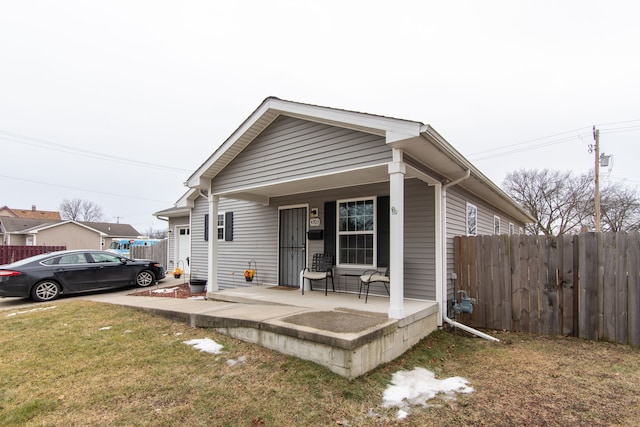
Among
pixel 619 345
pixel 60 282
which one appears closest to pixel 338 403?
pixel 619 345

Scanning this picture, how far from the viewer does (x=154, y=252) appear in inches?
545

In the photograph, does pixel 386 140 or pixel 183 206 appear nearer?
pixel 386 140

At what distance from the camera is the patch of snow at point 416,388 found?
2.93 m

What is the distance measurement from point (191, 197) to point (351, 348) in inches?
347

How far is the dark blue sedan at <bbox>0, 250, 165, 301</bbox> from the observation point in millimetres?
7531

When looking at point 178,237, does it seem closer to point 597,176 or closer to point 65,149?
point 65,149

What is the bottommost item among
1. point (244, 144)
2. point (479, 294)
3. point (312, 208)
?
point (479, 294)

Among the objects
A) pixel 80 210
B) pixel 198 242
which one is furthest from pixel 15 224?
pixel 198 242

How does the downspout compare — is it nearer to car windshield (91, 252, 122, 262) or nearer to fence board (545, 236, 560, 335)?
fence board (545, 236, 560, 335)

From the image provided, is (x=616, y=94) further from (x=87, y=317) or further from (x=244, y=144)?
(x=87, y=317)

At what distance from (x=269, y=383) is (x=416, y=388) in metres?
1.49

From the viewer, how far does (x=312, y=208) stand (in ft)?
24.0

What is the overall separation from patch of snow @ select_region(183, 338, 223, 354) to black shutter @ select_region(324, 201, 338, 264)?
314 centimetres

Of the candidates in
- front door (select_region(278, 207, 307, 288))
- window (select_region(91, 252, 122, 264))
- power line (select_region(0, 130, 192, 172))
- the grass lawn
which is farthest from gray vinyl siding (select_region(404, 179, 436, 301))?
power line (select_region(0, 130, 192, 172))
